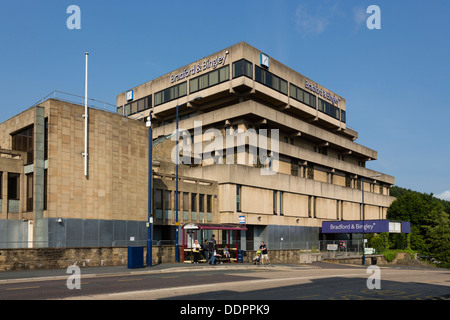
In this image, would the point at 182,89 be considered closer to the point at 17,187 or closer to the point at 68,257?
the point at 17,187

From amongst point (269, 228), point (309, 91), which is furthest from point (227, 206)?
point (309, 91)

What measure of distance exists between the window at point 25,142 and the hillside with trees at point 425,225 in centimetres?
5421

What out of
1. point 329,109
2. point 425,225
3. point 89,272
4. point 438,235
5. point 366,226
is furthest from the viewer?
point 425,225

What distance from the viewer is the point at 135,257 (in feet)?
87.9

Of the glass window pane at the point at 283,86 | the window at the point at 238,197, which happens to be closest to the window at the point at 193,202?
the window at the point at 238,197

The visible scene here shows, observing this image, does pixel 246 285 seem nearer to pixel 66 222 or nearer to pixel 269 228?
pixel 66 222

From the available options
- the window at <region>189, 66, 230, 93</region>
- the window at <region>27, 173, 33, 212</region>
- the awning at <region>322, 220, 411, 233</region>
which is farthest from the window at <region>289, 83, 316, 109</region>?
the window at <region>27, 173, 33, 212</region>

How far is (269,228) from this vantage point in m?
54.5

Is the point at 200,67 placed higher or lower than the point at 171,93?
higher

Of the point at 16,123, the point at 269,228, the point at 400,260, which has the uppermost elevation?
the point at 16,123

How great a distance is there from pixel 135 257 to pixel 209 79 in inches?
1514

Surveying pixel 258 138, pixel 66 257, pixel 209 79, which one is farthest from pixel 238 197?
pixel 66 257

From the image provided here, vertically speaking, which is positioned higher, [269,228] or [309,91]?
[309,91]
